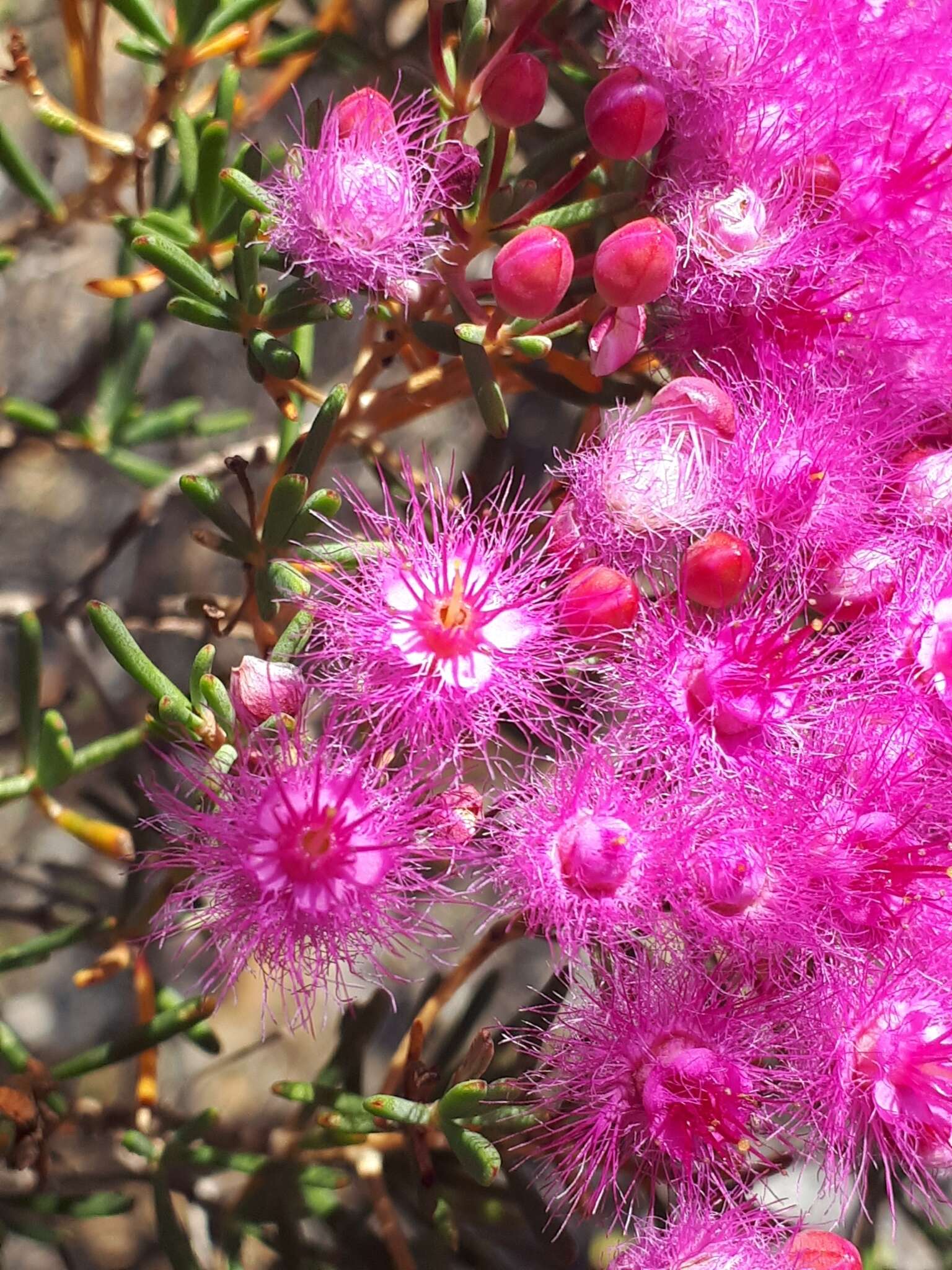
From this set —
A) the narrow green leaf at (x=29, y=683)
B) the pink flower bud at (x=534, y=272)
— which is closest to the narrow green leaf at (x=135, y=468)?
the narrow green leaf at (x=29, y=683)

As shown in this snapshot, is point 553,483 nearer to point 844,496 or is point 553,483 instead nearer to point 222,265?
point 844,496

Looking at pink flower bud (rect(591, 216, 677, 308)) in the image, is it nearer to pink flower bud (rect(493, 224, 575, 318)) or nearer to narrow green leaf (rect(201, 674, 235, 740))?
pink flower bud (rect(493, 224, 575, 318))

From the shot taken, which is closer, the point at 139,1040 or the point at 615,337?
the point at 615,337

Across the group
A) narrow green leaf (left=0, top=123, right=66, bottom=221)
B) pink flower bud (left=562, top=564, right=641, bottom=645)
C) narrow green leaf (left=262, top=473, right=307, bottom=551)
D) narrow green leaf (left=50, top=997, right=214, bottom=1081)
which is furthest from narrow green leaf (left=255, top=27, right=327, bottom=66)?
narrow green leaf (left=50, top=997, right=214, bottom=1081)

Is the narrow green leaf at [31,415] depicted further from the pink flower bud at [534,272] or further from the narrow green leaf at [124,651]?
the pink flower bud at [534,272]

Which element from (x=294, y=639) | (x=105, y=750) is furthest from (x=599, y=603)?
Result: (x=105, y=750)

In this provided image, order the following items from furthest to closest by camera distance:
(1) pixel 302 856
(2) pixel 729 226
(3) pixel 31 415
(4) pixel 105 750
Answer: (3) pixel 31 415 → (4) pixel 105 750 → (2) pixel 729 226 → (1) pixel 302 856

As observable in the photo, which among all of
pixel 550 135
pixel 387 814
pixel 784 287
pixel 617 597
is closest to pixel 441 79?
pixel 550 135

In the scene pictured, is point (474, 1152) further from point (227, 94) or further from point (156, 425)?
point (227, 94)

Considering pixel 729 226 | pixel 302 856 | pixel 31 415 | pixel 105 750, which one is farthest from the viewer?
pixel 31 415
